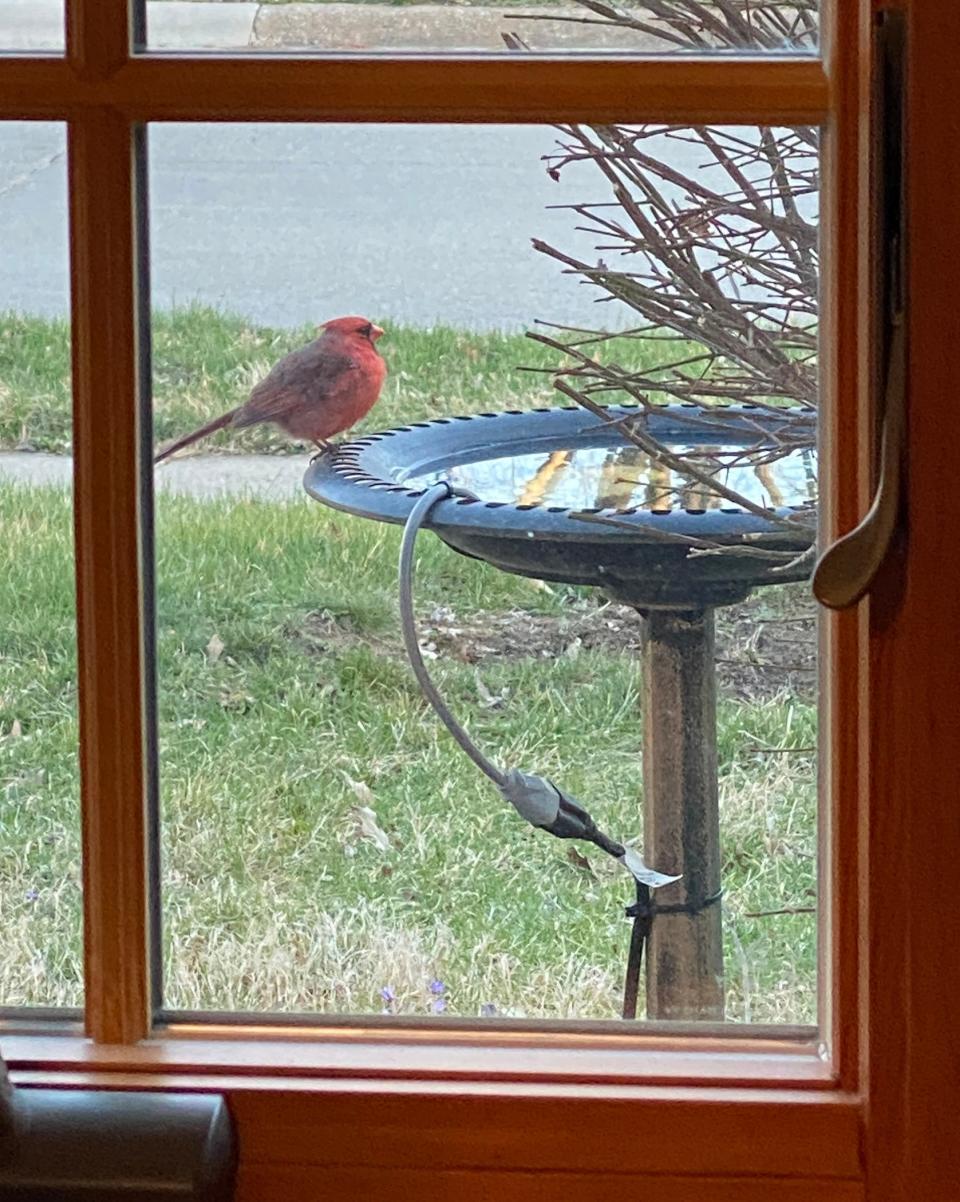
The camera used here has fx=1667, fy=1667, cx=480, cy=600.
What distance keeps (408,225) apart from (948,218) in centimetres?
32

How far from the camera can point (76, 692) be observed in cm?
100

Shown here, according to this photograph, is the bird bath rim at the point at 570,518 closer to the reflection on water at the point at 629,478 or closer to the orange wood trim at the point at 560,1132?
the reflection on water at the point at 629,478

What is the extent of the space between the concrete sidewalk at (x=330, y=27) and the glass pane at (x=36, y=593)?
2.5 inches

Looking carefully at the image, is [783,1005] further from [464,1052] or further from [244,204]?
[244,204]

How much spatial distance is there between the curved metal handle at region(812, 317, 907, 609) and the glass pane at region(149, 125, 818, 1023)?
5.1 inches

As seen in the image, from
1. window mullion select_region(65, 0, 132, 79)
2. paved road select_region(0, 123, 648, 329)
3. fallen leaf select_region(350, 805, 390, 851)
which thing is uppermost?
window mullion select_region(65, 0, 132, 79)

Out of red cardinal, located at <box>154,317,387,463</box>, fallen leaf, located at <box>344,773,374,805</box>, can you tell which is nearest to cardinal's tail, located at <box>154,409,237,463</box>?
red cardinal, located at <box>154,317,387,463</box>

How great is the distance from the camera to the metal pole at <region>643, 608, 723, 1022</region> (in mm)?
1017

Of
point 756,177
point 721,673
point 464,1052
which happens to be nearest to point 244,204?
point 756,177

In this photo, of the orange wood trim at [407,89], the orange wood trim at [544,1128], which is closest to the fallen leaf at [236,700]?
the orange wood trim at [544,1128]

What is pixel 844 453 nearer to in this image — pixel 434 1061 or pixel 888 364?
pixel 888 364

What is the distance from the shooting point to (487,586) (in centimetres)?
102

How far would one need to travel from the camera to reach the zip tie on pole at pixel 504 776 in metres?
1.02

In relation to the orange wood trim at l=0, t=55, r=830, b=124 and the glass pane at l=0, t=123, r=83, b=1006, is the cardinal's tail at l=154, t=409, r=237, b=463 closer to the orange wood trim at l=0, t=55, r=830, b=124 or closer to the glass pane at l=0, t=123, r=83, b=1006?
the glass pane at l=0, t=123, r=83, b=1006
